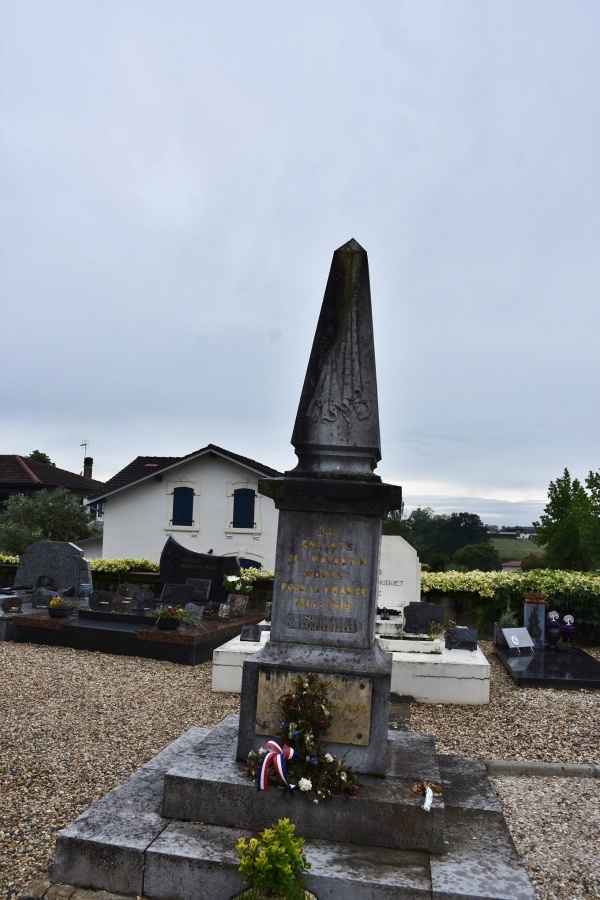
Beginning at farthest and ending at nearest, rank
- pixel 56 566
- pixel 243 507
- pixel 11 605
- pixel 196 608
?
pixel 243 507, pixel 56 566, pixel 11 605, pixel 196 608

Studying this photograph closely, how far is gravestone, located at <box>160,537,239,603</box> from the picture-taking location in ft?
51.0

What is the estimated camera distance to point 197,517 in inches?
985

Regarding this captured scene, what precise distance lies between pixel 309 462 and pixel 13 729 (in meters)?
4.66

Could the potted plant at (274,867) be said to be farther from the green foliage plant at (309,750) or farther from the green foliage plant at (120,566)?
the green foliage plant at (120,566)

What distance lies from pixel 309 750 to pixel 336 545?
4.55 feet

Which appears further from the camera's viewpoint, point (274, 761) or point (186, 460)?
point (186, 460)

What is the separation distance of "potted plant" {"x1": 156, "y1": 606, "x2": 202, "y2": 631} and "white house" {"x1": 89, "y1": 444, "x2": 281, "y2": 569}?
11.6 metres

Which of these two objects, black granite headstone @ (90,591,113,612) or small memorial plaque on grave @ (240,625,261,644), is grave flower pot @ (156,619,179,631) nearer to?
black granite headstone @ (90,591,113,612)

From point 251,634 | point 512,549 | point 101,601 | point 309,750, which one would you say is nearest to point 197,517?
point 101,601

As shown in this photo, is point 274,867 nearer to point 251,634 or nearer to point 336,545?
point 336,545

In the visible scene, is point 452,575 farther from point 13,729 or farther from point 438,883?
point 438,883

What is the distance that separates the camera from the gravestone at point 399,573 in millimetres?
13945

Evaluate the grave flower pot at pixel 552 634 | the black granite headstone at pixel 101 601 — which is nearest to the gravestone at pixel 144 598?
the black granite headstone at pixel 101 601

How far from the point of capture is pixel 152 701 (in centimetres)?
864
